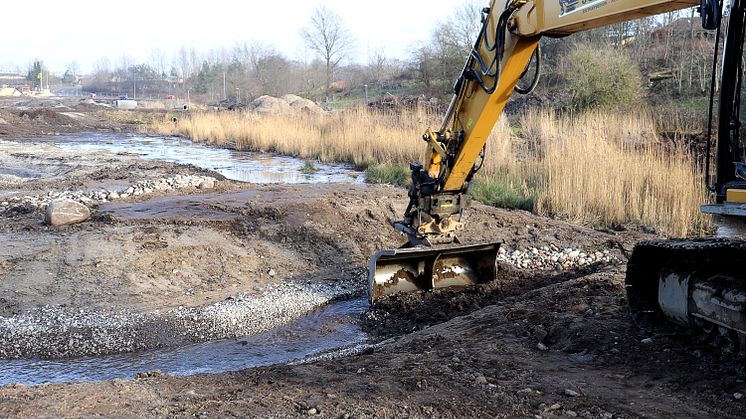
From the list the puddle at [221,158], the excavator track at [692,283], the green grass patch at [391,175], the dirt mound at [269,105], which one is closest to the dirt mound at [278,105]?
the dirt mound at [269,105]

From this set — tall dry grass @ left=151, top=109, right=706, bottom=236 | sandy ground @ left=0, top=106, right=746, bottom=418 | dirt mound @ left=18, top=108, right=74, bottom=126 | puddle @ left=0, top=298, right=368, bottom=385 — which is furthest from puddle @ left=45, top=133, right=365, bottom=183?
puddle @ left=0, top=298, right=368, bottom=385

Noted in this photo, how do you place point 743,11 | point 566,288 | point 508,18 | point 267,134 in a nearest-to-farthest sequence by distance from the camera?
1. point 743,11
2. point 508,18
3. point 566,288
4. point 267,134

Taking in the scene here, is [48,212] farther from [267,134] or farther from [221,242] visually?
[267,134]

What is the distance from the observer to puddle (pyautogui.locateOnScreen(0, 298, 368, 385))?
5363 millimetres

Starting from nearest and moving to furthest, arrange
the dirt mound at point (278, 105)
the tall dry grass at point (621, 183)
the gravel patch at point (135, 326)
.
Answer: the gravel patch at point (135, 326), the tall dry grass at point (621, 183), the dirt mound at point (278, 105)

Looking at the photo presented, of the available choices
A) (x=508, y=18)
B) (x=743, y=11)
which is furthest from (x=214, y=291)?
(x=743, y=11)

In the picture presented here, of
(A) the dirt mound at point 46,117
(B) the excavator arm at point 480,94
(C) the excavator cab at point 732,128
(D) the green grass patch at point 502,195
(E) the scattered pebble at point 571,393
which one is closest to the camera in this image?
(C) the excavator cab at point 732,128

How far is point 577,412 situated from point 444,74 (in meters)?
29.7

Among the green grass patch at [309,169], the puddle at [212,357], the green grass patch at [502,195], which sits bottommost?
the puddle at [212,357]

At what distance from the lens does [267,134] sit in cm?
2392

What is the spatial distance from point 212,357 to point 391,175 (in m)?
9.11

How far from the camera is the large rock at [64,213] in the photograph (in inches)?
337

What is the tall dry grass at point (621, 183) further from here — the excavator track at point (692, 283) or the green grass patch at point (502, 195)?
the excavator track at point (692, 283)

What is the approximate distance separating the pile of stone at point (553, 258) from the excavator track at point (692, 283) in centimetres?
294
